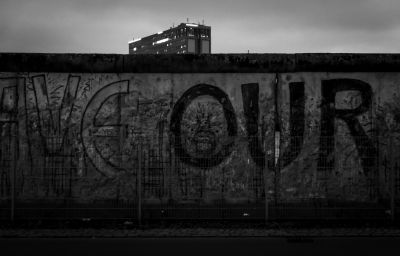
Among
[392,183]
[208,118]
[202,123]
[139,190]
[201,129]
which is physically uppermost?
[208,118]

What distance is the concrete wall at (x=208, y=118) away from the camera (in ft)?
37.0

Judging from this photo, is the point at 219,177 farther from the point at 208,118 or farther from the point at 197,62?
the point at 197,62

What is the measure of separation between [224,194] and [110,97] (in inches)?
122

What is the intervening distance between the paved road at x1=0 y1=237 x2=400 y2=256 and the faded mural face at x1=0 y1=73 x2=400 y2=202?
293 centimetres

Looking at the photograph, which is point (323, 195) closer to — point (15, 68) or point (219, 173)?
point (219, 173)

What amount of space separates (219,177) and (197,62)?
7.89 feet

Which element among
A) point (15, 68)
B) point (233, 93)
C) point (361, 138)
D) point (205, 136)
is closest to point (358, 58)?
point (361, 138)

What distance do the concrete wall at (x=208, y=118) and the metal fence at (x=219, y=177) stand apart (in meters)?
0.03

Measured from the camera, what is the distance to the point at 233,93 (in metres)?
11.5

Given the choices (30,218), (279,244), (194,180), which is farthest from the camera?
(194,180)

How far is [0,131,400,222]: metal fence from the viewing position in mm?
10953

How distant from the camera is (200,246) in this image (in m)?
7.95

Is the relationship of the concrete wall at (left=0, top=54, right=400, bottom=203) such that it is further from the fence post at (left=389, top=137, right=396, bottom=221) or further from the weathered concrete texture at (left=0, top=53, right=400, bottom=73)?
the fence post at (left=389, top=137, right=396, bottom=221)

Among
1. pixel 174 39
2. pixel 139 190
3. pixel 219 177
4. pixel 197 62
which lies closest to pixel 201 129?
pixel 219 177
